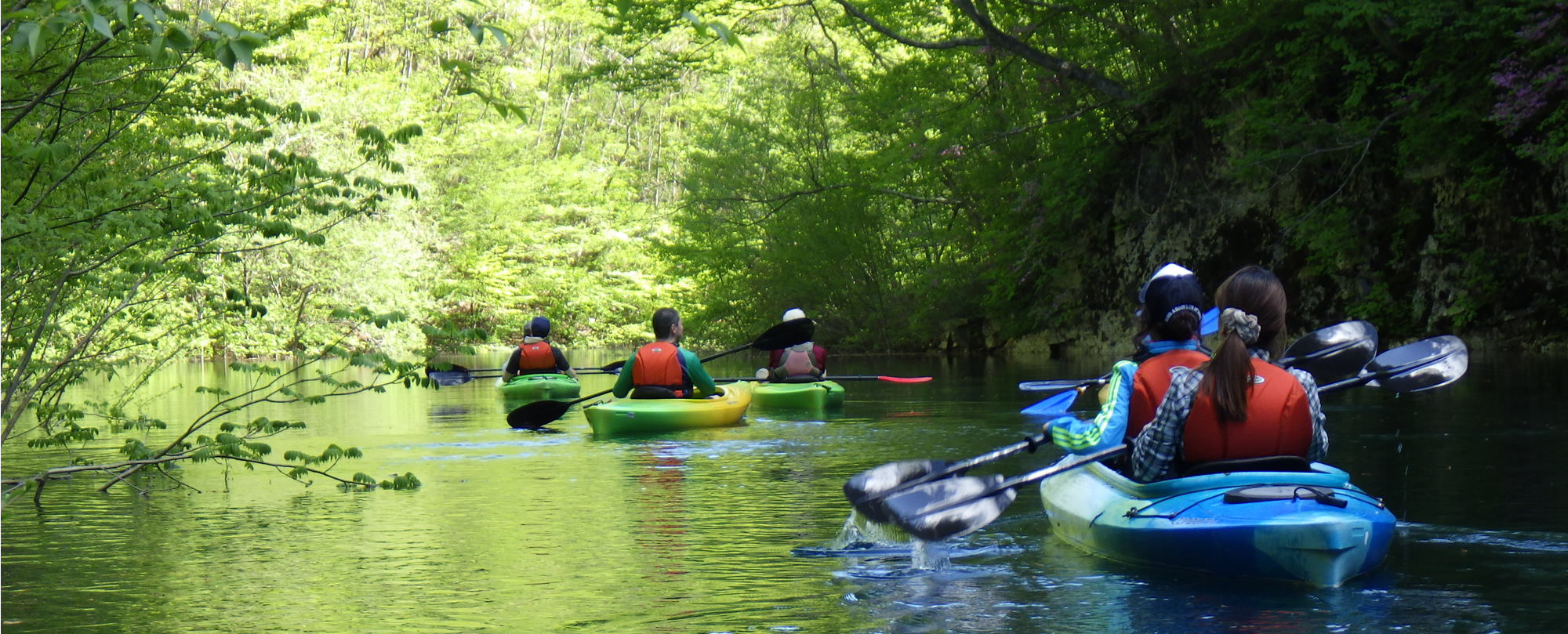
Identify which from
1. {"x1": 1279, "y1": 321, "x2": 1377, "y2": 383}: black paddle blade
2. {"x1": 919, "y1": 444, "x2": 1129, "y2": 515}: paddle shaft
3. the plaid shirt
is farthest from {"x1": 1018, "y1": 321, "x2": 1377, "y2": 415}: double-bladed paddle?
the plaid shirt

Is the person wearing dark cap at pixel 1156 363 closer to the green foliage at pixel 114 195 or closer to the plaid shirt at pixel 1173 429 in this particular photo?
the plaid shirt at pixel 1173 429

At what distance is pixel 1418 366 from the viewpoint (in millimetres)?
6754

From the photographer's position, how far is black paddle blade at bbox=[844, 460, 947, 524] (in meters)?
5.47

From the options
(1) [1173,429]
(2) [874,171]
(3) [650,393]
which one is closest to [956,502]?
(1) [1173,429]

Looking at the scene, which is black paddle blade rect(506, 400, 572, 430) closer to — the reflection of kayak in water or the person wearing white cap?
the person wearing white cap

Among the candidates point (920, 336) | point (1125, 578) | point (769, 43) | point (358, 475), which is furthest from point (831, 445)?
point (769, 43)

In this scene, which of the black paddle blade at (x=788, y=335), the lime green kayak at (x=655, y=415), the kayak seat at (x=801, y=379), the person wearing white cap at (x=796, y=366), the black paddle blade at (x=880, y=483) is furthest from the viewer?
the person wearing white cap at (x=796, y=366)

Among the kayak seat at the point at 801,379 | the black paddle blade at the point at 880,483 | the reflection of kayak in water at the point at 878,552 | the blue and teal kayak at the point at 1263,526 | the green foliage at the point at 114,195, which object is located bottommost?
the reflection of kayak in water at the point at 878,552

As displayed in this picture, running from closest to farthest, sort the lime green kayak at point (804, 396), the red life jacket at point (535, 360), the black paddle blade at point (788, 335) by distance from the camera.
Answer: the black paddle blade at point (788, 335), the lime green kayak at point (804, 396), the red life jacket at point (535, 360)

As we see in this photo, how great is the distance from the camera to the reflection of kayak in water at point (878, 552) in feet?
19.2

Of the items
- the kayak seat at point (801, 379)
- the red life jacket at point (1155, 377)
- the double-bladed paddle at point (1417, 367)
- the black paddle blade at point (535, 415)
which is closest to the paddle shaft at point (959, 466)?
the red life jacket at point (1155, 377)

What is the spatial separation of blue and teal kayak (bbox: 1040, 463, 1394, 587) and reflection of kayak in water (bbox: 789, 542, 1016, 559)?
748mm

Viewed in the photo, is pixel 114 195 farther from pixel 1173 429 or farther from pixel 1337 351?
pixel 1337 351

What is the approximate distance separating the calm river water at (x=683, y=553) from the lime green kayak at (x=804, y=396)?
3222mm
